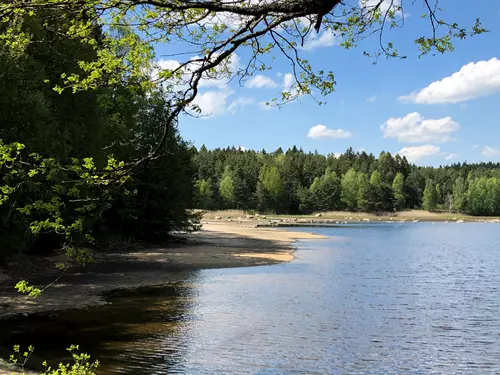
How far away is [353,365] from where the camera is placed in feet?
37.0

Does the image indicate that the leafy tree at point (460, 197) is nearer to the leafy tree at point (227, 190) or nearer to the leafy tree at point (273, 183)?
the leafy tree at point (273, 183)

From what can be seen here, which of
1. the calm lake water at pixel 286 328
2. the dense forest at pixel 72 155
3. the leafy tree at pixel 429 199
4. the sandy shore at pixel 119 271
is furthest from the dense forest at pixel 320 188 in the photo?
the calm lake water at pixel 286 328

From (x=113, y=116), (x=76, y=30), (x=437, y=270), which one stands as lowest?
(x=437, y=270)

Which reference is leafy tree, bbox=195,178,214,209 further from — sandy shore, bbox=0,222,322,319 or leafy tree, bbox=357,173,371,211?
sandy shore, bbox=0,222,322,319

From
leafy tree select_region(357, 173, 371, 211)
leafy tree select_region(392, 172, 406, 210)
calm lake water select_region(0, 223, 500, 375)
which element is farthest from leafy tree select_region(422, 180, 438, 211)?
calm lake water select_region(0, 223, 500, 375)

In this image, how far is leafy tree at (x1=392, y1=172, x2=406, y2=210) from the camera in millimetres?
150250

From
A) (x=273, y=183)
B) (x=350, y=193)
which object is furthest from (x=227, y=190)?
(x=350, y=193)

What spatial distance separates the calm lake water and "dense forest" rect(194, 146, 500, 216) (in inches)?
4030

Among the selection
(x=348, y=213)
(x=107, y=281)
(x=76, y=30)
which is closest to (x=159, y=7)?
(x=76, y=30)

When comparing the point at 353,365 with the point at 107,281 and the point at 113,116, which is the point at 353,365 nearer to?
the point at 107,281

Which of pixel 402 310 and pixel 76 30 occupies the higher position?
pixel 76 30

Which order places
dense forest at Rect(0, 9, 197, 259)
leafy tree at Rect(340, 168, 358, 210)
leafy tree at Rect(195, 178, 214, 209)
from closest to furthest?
dense forest at Rect(0, 9, 197, 259), leafy tree at Rect(195, 178, 214, 209), leafy tree at Rect(340, 168, 358, 210)

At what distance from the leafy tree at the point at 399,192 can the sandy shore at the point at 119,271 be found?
390ft

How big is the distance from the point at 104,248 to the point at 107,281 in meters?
11.9
